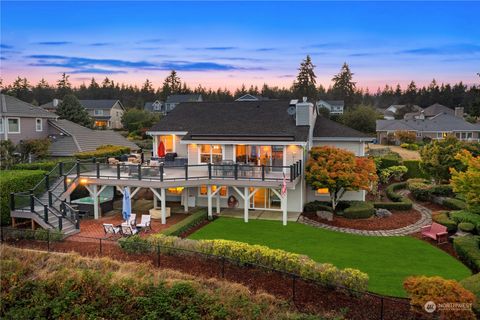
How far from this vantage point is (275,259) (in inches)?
523

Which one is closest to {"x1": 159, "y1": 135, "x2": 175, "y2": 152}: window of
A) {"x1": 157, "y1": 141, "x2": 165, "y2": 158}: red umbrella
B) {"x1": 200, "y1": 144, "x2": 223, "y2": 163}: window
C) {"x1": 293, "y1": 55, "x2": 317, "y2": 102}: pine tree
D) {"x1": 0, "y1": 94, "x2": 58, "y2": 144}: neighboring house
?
{"x1": 157, "y1": 141, "x2": 165, "y2": 158}: red umbrella

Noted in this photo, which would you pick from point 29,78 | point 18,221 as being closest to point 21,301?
point 18,221

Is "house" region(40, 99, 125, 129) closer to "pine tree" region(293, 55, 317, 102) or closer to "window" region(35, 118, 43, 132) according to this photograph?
"pine tree" region(293, 55, 317, 102)

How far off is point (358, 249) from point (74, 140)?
26.0 meters

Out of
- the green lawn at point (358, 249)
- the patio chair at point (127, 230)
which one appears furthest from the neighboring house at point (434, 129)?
the patio chair at point (127, 230)

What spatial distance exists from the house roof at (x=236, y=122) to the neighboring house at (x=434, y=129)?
43.1 m

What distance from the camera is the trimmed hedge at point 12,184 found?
61.3 ft

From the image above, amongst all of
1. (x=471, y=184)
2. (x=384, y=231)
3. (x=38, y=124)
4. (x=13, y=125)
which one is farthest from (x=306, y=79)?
(x=471, y=184)

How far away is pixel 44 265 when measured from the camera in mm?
14320

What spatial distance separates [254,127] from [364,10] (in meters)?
10.0

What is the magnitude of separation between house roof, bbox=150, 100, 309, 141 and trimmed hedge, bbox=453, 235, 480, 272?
31.7 ft

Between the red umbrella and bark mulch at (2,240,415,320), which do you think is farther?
the red umbrella

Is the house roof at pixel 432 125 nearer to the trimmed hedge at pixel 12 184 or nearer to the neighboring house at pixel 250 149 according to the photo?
the neighboring house at pixel 250 149

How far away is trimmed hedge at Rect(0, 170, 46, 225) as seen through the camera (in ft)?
61.3
